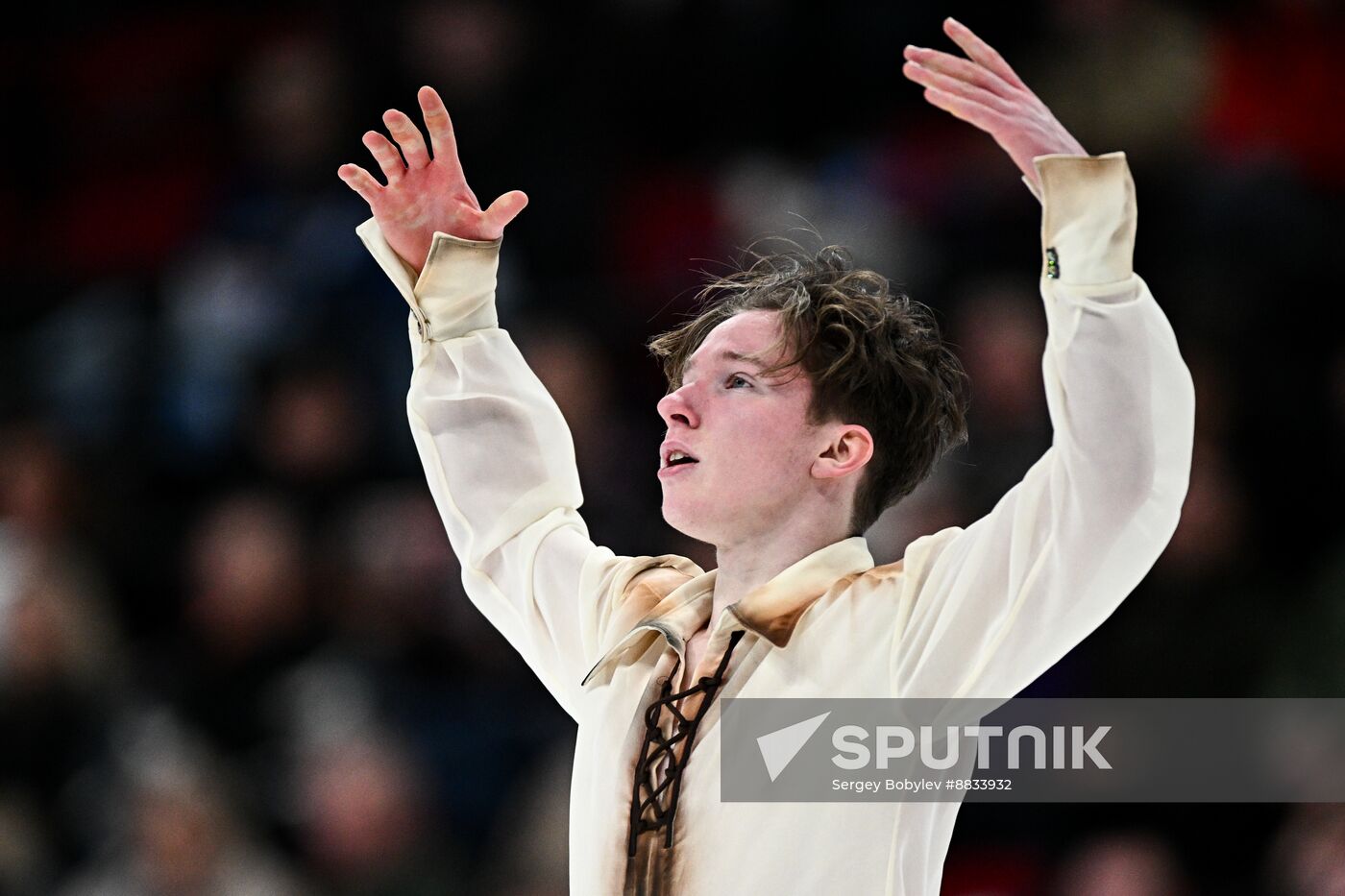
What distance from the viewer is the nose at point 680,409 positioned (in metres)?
2.73

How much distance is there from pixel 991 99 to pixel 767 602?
739mm

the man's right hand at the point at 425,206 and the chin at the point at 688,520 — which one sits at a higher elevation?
the man's right hand at the point at 425,206

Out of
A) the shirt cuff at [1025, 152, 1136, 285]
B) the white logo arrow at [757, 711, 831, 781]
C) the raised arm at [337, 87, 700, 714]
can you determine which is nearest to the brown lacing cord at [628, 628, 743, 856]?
the white logo arrow at [757, 711, 831, 781]

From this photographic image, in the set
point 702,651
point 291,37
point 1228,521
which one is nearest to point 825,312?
point 702,651

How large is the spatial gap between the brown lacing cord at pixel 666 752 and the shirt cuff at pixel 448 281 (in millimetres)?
749

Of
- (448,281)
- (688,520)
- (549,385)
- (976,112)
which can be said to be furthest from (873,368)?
(549,385)

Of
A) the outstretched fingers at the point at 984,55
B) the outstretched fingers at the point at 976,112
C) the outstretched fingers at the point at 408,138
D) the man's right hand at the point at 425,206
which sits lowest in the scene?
the outstretched fingers at the point at 976,112

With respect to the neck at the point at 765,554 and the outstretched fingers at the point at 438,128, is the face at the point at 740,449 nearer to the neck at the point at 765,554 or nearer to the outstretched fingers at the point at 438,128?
the neck at the point at 765,554

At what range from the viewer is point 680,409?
2.74m

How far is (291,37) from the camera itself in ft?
23.9

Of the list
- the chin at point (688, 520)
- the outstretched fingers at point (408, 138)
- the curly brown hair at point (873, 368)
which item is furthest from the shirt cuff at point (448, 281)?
the chin at point (688, 520)

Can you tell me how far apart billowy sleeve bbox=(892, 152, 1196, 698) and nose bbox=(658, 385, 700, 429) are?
1.70 feet

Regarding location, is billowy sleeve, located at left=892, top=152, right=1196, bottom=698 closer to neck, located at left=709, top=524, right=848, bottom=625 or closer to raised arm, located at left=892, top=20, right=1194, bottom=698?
raised arm, located at left=892, top=20, right=1194, bottom=698

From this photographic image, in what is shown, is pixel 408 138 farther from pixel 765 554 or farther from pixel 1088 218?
pixel 1088 218
